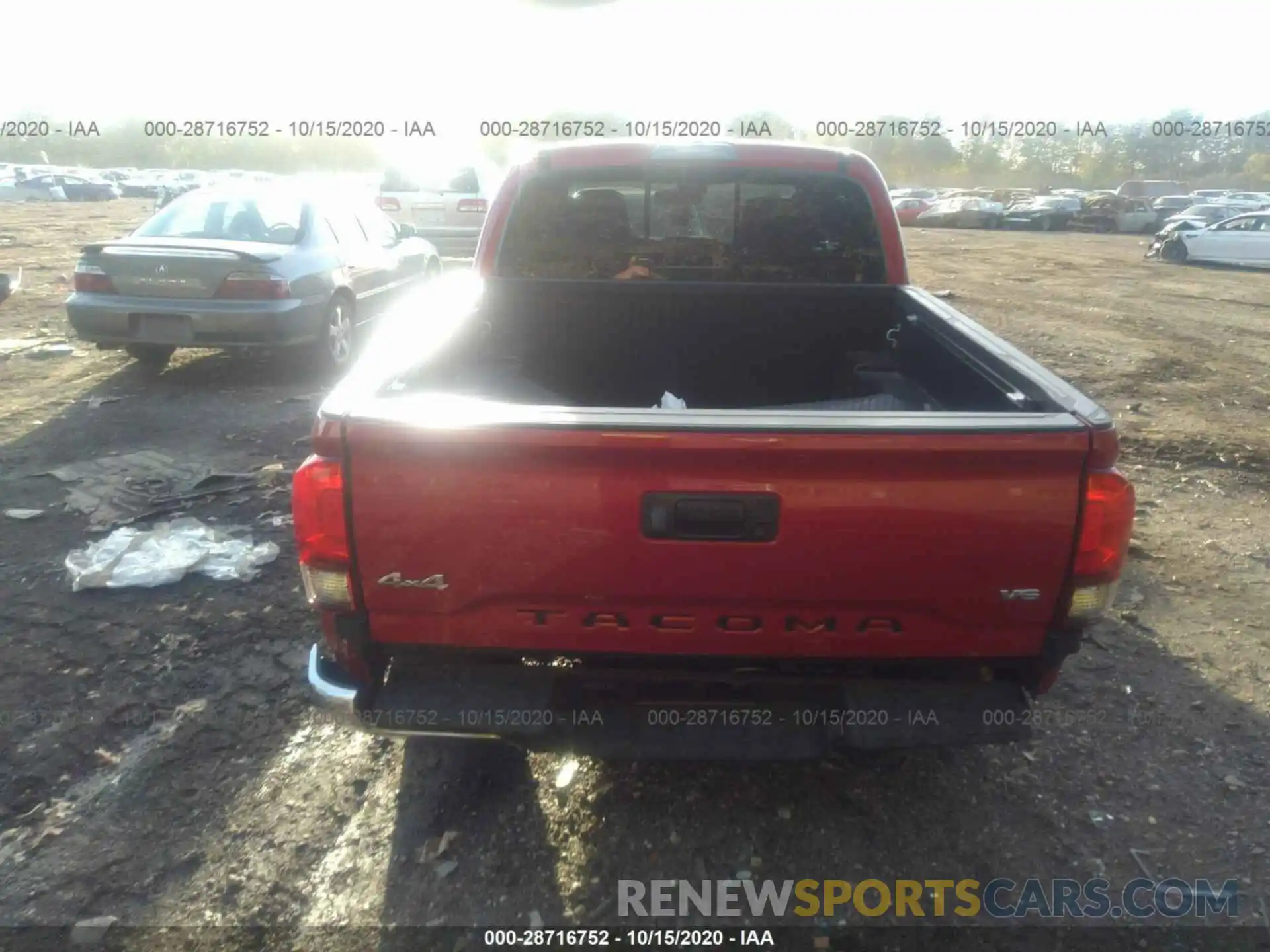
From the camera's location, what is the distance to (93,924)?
2.37 meters

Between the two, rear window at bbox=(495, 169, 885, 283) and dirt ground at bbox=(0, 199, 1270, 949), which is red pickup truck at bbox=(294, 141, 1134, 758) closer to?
dirt ground at bbox=(0, 199, 1270, 949)

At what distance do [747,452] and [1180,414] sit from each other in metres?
6.79

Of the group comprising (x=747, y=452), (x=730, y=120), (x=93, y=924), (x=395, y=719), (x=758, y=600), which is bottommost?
(x=93, y=924)

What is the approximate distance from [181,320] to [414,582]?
5835mm

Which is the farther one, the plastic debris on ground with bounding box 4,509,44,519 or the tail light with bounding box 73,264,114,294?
the tail light with bounding box 73,264,114,294

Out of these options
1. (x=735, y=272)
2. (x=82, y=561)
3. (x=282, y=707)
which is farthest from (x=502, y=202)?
(x=82, y=561)

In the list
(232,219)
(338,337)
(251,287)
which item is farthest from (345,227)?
(251,287)

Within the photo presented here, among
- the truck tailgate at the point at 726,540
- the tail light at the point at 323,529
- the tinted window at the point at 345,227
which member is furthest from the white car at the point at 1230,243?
the tail light at the point at 323,529

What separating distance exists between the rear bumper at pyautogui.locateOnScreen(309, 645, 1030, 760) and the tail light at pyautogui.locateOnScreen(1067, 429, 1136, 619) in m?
0.39

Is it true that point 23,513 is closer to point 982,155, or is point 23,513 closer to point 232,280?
point 232,280

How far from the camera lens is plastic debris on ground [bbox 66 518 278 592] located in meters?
4.16

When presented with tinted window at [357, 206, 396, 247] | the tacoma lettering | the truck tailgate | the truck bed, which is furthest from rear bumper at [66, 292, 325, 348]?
the tacoma lettering

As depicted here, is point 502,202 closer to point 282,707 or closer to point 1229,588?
point 282,707

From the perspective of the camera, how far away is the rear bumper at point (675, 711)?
232 centimetres
